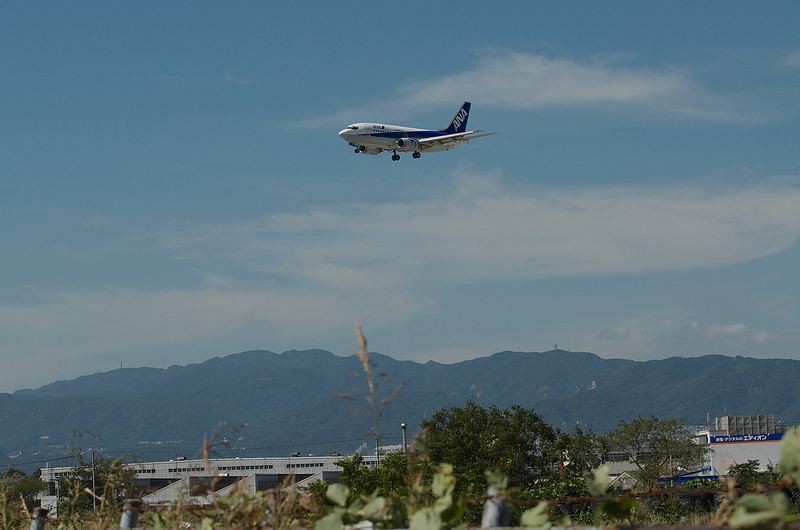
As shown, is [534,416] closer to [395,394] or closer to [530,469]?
[530,469]

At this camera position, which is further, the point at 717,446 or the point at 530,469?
the point at 717,446

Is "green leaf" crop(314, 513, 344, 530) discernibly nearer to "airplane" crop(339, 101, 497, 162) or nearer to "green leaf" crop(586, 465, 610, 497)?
"green leaf" crop(586, 465, 610, 497)

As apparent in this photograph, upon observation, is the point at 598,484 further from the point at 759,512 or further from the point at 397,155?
the point at 397,155

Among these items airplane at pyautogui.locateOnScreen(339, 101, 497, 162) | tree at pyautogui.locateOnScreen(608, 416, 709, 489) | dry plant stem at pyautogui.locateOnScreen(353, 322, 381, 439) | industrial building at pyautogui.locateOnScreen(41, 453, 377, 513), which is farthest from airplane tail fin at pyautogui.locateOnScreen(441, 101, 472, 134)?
dry plant stem at pyautogui.locateOnScreen(353, 322, 381, 439)

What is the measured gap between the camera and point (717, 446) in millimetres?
153250

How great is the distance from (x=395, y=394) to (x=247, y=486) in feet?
6.77

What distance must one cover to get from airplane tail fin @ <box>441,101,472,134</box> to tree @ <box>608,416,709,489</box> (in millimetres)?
43554

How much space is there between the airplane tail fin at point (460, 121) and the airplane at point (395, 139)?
19.0 metres

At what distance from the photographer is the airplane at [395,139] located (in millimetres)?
67562

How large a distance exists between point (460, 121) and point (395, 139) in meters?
25.6

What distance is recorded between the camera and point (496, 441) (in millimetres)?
78938

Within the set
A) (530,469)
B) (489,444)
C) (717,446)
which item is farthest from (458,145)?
(717,446)

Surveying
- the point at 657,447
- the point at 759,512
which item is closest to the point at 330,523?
the point at 759,512

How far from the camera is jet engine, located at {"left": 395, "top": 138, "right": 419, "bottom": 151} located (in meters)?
68.4
